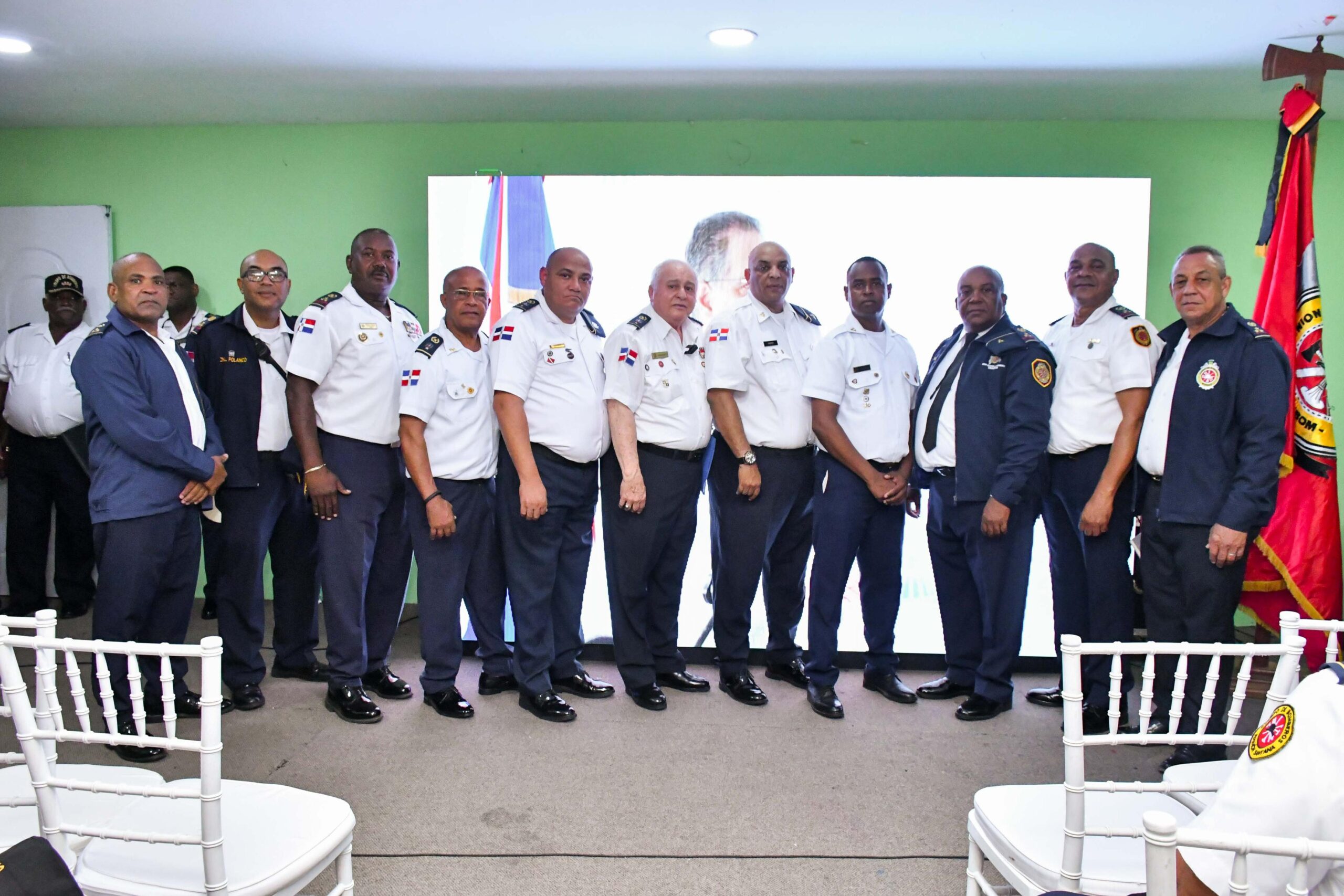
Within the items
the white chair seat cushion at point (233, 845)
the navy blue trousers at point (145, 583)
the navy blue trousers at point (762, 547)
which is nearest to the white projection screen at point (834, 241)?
the navy blue trousers at point (762, 547)

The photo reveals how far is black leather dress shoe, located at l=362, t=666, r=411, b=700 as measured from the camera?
347cm

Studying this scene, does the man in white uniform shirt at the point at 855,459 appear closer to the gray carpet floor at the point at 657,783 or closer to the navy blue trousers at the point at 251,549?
the gray carpet floor at the point at 657,783

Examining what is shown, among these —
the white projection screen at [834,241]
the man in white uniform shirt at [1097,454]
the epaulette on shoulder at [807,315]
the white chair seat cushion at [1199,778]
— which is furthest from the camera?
the white projection screen at [834,241]

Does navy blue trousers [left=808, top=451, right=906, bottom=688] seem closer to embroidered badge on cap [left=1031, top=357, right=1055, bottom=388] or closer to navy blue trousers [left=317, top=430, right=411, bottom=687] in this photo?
embroidered badge on cap [left=1031, top=357, right=1055, bottom=388]

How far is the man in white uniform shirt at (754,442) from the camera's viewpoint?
133 inches

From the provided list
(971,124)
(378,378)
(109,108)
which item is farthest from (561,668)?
(109,108)

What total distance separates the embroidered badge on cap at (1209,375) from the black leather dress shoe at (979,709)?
129 centimetres

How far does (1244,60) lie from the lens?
11.9 feet

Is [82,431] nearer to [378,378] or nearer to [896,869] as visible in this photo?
[378,378]

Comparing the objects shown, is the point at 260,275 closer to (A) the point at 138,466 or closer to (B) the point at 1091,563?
(A) the point at 138,466

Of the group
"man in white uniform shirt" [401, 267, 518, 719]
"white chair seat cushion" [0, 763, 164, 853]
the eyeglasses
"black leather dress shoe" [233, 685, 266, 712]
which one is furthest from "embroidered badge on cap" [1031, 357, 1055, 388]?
"black leather dress shoe" [233, 685, 266, 712]

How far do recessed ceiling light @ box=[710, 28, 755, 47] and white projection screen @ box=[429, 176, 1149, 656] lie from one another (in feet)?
2.37

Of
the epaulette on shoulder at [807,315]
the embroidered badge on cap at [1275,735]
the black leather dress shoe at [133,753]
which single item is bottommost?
the black leather dress shoe at [133,753]

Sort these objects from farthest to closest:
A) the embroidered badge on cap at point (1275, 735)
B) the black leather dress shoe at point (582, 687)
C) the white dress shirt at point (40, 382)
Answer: the white dress shirt at point (40, 382), the black leather dress shoe at point (582, 687), the embroidered badge on cap at point (1275, 735)
